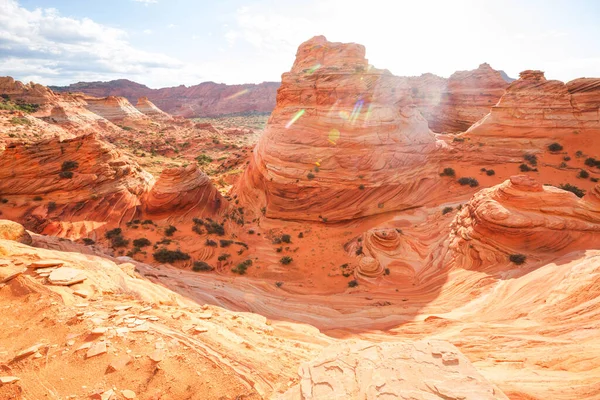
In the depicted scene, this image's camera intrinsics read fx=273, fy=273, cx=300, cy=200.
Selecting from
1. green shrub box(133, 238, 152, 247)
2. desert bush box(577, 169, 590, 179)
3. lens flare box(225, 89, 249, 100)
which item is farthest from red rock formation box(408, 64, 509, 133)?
lens flare box(225, 89, 249, 100)

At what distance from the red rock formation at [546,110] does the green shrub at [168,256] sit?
2639 centimetres

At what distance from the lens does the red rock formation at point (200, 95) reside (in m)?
130

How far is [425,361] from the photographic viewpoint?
12.1 ft

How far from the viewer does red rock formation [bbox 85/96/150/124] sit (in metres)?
66.9

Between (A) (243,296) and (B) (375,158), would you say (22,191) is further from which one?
(B) (375,158)

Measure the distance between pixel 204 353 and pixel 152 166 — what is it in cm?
3546

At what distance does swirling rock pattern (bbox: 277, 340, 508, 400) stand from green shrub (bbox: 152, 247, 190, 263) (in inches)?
440

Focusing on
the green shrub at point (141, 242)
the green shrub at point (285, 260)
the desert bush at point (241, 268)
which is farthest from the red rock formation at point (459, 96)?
the green shrub at point (141, 242)

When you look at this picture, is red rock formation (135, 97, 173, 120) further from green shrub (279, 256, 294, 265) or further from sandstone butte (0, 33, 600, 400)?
green shrub (279, 256, 294, 265)

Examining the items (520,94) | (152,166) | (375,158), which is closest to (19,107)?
(152,166)

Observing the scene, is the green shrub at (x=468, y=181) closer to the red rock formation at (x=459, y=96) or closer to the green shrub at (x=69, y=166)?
the green shrub at (x=69, y=166)

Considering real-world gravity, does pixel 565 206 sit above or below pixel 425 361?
above

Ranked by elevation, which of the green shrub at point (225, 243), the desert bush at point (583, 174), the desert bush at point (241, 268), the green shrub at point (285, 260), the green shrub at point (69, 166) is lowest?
the desert bush at point (241, 268)

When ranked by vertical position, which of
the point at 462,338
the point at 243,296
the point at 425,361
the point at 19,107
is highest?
the point at 19,107
